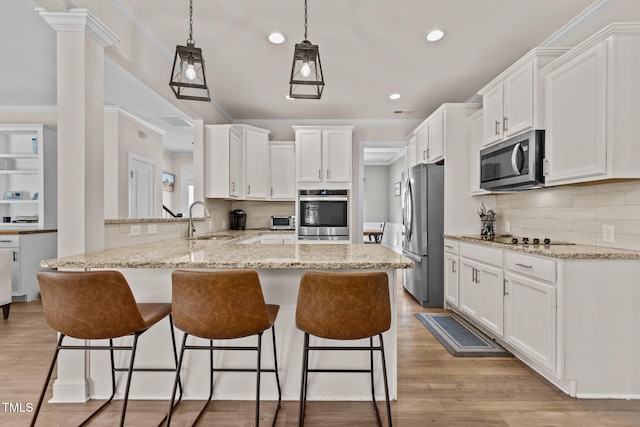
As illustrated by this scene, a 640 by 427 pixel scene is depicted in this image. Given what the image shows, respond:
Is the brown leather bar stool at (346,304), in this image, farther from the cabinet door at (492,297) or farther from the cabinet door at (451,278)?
the cabinet door at (451,278)

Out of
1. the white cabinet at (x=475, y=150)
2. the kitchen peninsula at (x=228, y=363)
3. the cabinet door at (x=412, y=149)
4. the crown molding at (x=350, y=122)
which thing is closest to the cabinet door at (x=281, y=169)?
the crown molding at (x=350, y=122)

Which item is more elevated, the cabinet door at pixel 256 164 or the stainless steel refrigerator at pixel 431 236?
the cabinet door at pixel 256 164

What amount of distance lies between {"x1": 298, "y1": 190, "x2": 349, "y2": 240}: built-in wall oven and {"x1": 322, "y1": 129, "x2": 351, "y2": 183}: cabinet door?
0.87ft

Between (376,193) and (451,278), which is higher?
(376,193)

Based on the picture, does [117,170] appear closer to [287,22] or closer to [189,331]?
[287,22]

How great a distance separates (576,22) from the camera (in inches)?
97.7

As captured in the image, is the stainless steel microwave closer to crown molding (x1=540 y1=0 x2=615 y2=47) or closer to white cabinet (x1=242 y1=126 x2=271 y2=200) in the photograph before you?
crown molding (x1=540 y1=0 x2=615 y2=47)

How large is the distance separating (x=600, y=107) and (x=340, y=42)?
6.32ft

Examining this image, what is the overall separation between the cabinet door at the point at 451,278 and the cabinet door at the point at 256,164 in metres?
2.68

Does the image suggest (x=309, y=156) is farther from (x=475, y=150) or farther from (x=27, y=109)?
(x=27, y=109)

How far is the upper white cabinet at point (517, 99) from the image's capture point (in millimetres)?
2434

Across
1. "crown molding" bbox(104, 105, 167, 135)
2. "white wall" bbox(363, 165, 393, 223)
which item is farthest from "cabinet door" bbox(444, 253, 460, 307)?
"white wall" bbox(363, 165, 393, 223)

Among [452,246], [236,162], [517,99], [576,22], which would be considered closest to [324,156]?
[236,162]

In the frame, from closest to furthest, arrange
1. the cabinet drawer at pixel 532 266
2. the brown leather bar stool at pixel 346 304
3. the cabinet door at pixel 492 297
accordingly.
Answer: the brown leather bar stool at pixel 346 304, the cabinet drawer at pixel 532 266, the cabinet door at pixel 492 297
